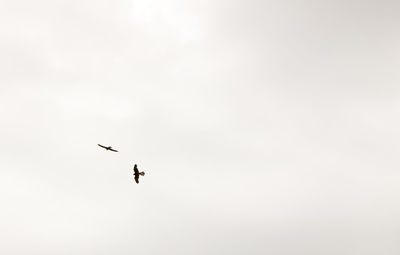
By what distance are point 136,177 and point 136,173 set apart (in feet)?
4.87

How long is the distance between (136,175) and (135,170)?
4.75 ft

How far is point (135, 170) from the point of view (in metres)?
107

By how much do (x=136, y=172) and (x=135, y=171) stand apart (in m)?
0.37

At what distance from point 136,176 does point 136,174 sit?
67 centimetres

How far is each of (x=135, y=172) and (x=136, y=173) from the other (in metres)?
0.37

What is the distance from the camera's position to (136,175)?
10581 cm

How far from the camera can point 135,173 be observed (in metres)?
106

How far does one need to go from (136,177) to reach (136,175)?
72 centimetres

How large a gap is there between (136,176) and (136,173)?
43.4 inches

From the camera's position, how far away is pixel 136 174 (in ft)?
348

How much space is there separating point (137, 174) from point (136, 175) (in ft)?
1.55

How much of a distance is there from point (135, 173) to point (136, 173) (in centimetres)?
29

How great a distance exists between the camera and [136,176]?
346ft

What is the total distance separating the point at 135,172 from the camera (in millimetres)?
106500
